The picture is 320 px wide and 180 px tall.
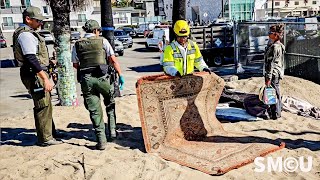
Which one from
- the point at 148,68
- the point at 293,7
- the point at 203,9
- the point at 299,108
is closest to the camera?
the point at 299,108

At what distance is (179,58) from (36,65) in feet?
7.09

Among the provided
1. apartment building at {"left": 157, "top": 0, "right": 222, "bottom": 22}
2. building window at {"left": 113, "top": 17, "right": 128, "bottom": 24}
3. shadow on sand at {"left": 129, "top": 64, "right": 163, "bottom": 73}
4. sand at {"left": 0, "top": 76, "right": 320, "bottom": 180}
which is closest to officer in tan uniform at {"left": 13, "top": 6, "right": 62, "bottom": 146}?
sand at {"left": 0, "top": 76, "right": 320, "bottom": 180}

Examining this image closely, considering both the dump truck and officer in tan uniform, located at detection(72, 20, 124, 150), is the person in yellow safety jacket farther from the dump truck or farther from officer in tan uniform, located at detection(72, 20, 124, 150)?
the dump truck

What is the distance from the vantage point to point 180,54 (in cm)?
536

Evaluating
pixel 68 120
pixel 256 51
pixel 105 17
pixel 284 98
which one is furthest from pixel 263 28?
pixel 68 120

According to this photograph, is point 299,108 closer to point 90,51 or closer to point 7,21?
point 90,51

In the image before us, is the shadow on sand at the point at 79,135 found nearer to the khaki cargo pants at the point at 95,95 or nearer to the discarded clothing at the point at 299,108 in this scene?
the khaki cargo pants at the point at 95,95

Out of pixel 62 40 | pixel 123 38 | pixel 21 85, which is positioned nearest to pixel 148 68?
pixel 21 85

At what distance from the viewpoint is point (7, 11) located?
4969 centimetres

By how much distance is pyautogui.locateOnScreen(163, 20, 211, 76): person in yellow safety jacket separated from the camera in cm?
521

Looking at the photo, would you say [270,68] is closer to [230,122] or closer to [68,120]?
[230,122]

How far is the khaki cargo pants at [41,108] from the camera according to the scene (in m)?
5.21

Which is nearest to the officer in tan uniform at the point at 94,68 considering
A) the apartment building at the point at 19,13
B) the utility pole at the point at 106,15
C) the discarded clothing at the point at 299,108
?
the utility pole at the point at 106,15

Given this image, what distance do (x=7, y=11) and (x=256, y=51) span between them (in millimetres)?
46308
